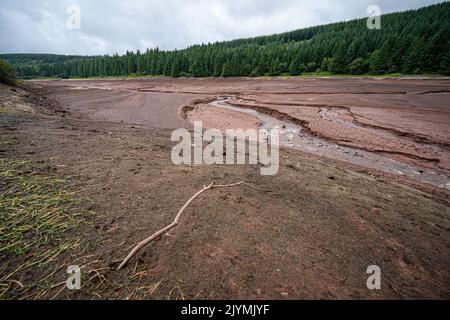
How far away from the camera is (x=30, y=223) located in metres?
2.70

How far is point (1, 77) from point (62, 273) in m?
23.9

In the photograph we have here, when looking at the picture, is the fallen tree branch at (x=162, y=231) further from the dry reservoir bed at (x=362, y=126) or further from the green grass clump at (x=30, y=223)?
the dry reservoir bed at (x=362, y=126)

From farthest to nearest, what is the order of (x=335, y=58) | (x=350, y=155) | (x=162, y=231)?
(x=335, y=58), (x=350, y=155), (x=162, y=231)

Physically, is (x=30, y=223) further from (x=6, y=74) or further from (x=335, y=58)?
(x=335, y=58)

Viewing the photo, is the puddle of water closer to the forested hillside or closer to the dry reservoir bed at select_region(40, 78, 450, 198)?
the dry reservoir bed at select_region(40, 78, 450, 198)

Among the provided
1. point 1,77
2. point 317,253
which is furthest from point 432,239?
point 1,77

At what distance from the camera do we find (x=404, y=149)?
914 centimetres

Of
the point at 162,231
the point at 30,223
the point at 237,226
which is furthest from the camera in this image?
the point at 237,226

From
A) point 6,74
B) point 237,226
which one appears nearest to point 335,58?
point 6,74

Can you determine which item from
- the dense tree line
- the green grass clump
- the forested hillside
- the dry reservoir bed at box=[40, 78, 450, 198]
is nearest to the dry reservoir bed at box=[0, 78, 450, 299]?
the green grass clump

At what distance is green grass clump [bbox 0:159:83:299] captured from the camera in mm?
2154

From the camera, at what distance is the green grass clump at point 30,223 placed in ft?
7.07

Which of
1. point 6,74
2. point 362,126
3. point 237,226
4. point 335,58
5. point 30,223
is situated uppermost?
point 335,58
